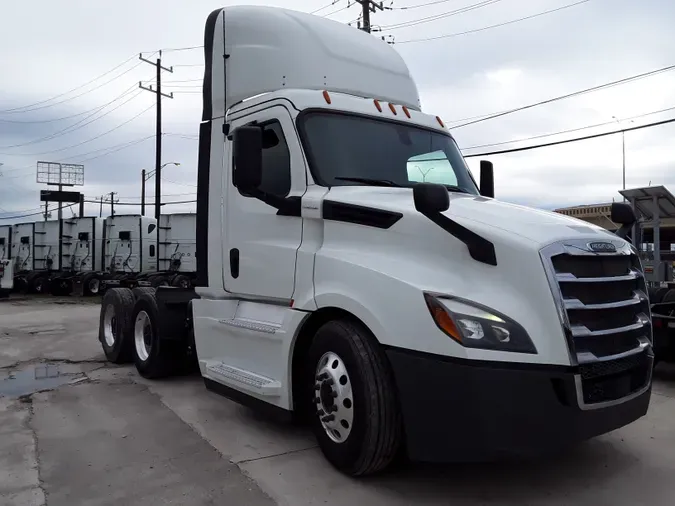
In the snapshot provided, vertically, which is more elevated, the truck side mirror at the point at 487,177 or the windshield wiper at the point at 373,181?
the truck side mirror at the point at 487,177

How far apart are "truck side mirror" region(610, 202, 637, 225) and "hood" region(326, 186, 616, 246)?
0.60 meters

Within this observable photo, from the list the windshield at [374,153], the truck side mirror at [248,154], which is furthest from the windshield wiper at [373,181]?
the truck side mirror at [248,154]

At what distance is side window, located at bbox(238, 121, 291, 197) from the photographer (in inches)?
180

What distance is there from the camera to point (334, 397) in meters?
3.83

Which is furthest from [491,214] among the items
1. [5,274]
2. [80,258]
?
[80,258]

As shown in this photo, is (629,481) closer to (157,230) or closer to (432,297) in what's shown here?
(432,297)

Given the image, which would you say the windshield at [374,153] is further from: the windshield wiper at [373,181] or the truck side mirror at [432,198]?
the truck side mirror at [432,198]

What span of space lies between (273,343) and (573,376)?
223 cm

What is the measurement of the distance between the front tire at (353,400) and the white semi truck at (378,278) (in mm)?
13

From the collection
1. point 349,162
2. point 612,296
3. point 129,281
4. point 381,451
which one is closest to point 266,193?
point 349,162

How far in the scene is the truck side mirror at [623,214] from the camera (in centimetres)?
442

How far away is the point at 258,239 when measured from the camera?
479 centimetres

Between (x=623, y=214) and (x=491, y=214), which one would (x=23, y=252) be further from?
(x=623, y=214)

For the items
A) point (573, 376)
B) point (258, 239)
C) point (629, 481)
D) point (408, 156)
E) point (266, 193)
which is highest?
point (408, 156)
